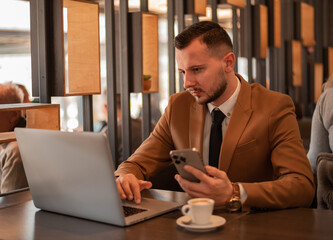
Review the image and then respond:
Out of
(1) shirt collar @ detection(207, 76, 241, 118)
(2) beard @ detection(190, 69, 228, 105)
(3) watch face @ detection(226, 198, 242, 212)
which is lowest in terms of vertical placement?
(3) watch face @ detection(226, 198, 242, 212)

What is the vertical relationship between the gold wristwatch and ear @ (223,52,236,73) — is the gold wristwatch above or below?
below

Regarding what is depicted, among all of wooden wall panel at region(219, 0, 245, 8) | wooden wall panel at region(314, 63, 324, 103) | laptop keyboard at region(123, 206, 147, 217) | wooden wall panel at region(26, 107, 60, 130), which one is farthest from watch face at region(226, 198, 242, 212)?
wooden wall panel at region(314, 63, 324, 103)

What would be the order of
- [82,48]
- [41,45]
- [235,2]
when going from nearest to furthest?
[41,45] → [82,48] → [235,2]

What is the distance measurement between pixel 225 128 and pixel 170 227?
2.55 ft

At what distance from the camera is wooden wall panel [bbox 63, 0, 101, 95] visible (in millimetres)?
2768

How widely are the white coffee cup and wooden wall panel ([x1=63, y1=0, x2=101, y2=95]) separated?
5.09 feet

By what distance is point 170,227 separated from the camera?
1445mm

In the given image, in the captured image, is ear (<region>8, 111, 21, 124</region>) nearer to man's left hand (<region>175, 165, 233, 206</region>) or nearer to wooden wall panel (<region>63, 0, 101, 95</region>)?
wooden wall panel (<region>63, 0, 101, 95</region>)

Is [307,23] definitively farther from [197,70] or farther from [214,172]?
[214,172]

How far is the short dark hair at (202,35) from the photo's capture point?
2047 mm

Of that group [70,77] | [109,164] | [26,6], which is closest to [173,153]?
[109,164]

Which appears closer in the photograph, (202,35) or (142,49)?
(202,35)

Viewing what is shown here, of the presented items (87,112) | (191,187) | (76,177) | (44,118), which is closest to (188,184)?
(191,187)

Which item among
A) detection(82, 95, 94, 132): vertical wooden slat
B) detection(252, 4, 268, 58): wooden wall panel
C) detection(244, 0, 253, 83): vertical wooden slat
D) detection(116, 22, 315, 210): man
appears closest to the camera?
detection(116, 22, 315, 210): man
